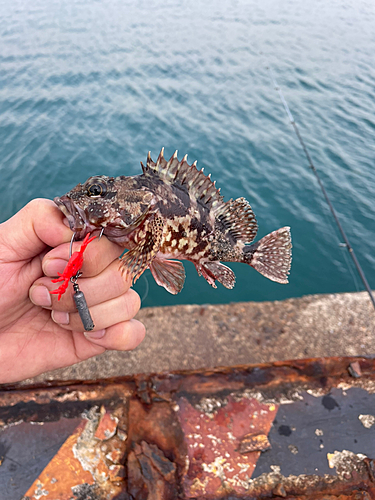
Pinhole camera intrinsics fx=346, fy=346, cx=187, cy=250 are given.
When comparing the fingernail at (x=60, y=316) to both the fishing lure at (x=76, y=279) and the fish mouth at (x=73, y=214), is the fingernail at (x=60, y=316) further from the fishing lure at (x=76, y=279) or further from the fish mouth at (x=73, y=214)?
the fish mouth at (x=73, y=214)

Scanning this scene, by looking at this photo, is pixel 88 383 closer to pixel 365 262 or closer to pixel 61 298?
pixel 61 298

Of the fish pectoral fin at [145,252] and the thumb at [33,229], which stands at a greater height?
the thumb at [33,229]

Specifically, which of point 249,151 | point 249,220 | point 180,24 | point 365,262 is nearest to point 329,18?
point 180,24

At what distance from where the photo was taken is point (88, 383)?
122 inches

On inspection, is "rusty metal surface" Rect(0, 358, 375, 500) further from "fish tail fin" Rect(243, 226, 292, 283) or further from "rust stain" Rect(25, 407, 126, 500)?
"fish tail fin" Rect(243, 226, 292, 283)

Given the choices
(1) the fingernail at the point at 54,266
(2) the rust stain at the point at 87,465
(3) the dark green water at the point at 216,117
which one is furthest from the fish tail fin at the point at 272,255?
(3) the dark green water at the point at 216,117

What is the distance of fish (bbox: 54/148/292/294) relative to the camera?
2555 mm

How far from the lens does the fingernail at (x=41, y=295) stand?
8.38 feet

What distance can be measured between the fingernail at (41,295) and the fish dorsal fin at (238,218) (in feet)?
5.01

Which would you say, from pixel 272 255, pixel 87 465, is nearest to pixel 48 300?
pixel 87 465

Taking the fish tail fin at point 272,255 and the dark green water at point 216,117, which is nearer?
the fish tail fin at point 272,255

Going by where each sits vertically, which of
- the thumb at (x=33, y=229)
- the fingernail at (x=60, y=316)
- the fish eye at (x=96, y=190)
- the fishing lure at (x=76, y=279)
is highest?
the fish eye at (x=96, y=190)

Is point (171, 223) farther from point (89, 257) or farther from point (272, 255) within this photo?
point (272, 255)

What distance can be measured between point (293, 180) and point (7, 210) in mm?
7661
